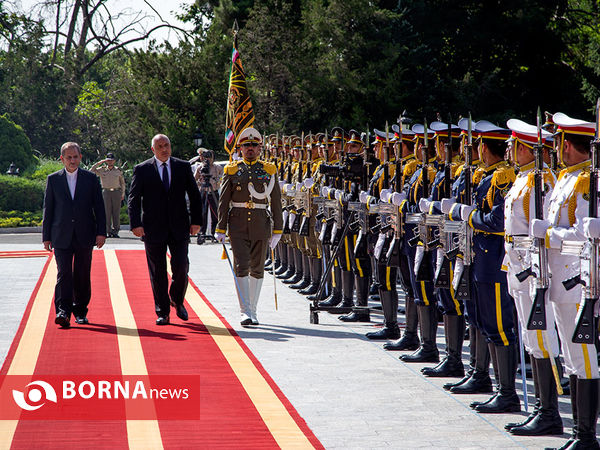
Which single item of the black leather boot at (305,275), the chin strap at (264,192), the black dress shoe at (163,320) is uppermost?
the chin strap at (264,192)

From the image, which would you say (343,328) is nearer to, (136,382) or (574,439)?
(136,382)

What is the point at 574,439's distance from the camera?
19.1 feet

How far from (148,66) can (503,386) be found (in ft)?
100

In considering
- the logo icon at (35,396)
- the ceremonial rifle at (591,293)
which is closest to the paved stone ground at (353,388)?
the ceremonial rifle at (591,293)

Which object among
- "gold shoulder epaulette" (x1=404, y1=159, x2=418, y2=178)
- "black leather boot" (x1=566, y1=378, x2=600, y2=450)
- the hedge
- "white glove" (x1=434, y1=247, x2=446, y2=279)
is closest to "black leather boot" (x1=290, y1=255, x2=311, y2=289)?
"gold shoulder epaulette" (x1=404, y1=159, x2=418, y2=178)

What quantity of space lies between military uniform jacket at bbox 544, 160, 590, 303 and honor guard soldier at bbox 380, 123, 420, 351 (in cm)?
306

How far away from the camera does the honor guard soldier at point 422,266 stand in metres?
8.49

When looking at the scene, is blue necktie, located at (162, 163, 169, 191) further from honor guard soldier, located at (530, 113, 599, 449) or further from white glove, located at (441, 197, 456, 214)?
honor guard soldier, located at (530, 113, 599, 449)

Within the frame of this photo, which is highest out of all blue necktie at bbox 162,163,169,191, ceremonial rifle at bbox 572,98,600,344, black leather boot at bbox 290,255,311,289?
blue necktie at bbox 162,163,169,191

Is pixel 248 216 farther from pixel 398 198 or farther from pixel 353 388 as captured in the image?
pixel 353 388

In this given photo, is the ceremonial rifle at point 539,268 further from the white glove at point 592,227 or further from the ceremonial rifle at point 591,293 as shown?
the white glove at point 592,227

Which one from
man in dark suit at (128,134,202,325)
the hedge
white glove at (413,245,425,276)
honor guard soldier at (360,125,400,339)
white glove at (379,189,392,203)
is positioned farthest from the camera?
the hedge

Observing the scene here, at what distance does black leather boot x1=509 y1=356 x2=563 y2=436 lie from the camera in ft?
20.7

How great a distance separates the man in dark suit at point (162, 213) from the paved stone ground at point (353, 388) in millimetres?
934
